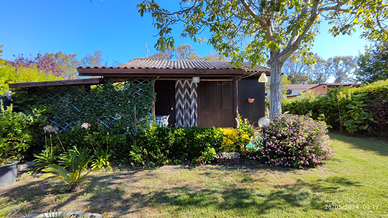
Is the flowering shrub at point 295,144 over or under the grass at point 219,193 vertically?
over

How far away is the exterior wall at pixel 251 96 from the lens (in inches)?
333

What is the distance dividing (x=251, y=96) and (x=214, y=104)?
2236 mm

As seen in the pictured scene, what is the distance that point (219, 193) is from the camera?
2.80 meters

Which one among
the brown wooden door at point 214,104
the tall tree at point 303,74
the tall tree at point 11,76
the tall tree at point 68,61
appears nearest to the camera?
Result: the tall tree at point 11,76

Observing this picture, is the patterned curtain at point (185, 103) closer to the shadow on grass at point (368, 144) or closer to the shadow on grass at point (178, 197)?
the shadow on grass at point (178, 197)

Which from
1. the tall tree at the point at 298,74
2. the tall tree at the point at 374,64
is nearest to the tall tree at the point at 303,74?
the tall tree at the point at 298,74

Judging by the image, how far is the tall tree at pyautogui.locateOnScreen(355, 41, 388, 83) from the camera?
55.9 feet

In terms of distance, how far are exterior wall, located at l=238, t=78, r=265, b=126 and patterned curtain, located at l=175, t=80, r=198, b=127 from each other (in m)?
2.61

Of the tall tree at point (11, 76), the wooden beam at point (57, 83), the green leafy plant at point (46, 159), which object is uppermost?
the tall tree at point (11, 76)

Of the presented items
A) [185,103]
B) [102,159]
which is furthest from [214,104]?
[102,159]

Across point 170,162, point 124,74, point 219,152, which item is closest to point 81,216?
point 170,162

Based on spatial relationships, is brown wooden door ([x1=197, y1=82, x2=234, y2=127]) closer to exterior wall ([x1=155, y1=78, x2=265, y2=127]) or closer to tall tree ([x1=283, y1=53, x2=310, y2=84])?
exterior wall ([x1=155, y1=78, x2=265, y2=127])

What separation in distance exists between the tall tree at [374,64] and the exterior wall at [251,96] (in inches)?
679

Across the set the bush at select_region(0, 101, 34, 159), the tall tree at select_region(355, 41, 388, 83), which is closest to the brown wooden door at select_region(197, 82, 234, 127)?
the bush at select_region(0, 101, 34, 159)
